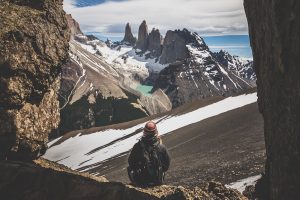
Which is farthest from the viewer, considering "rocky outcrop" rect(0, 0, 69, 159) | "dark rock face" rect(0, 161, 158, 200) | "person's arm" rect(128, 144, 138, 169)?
"rocky outcrop" rect(0, 0, 69, 159)

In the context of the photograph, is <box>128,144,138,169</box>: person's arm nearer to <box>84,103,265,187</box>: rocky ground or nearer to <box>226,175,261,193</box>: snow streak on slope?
<box>226,175,261,193</box>: snow streak on slope

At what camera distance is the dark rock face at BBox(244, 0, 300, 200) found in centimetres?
912

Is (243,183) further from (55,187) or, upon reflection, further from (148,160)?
(55,187)

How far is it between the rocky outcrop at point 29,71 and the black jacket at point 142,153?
4.33 meters

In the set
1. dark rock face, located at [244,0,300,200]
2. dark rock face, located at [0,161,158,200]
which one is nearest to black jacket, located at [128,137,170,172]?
dark rock face, located at [0,161,158,200]

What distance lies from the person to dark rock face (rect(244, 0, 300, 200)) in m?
3.87

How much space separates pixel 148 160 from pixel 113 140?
74542 millimetres

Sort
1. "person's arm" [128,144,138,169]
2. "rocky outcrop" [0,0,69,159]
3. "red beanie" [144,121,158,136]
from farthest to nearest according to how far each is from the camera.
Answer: "rocky outcrop" [0,0,69,159] < "person's arm" [128,144,138,169] < "red beanie" [144,121,158,136]

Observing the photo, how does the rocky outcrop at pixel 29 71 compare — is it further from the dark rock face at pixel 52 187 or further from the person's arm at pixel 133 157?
the person's arm at pixel 133 157

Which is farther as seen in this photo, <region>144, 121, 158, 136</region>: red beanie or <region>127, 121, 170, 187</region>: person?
<region>127, 121, 170, 187</region>: person

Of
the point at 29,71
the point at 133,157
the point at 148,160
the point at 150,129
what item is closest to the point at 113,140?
the point at 29,71

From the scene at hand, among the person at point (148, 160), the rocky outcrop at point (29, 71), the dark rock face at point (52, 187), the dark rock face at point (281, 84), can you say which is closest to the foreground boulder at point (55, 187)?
the dark rock face at point (52, 187)

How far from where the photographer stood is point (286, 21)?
358 inches

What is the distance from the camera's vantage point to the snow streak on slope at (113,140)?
76887 mm
